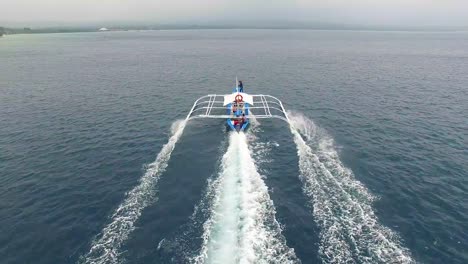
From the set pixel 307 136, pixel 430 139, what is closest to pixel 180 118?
pixel 307 136

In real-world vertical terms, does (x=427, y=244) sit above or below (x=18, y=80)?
below

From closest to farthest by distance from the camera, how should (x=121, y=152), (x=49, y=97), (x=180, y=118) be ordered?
(x=121, y=152) < (x=180, y=118) < (x=49, y=97)

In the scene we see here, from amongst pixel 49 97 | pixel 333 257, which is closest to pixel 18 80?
pixel 49 97

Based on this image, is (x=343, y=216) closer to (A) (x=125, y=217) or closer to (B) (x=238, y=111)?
(A) (x=125, y=217)

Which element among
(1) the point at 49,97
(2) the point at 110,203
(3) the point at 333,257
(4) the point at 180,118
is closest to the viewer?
(3) the point at 333,257

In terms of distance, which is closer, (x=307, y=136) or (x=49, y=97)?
(x=307, y=136)

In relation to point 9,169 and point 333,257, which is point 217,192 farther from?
point 9,169

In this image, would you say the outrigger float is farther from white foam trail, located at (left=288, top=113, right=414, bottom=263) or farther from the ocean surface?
white foam trail, located at (left=288, top=113, right=414, bottom=263)

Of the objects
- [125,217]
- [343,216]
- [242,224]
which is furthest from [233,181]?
[343,216]
